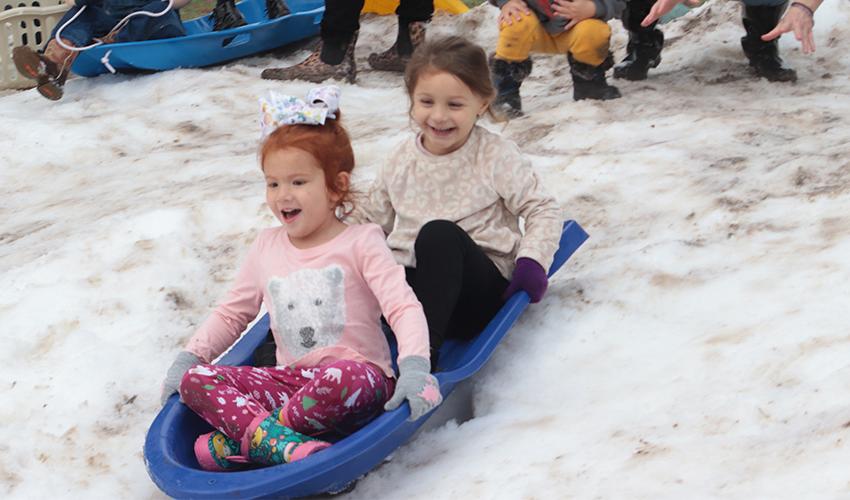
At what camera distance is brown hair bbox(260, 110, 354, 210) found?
2.42m

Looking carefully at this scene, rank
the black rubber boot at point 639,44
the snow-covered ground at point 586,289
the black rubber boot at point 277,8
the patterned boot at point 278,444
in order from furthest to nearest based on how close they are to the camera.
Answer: the black rubber boot at point 277,8 < the black rubber boot at point 639,44 < the patterned boot at point 278,444 < the snow-covered ground at point 586,289

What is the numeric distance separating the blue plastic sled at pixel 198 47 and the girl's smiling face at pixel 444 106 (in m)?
3.37

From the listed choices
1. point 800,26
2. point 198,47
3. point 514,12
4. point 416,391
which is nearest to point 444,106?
point 416,391

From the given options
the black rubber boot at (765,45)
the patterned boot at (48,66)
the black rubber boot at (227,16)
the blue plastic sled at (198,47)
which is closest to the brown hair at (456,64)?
the black rubber boot at (765,45)

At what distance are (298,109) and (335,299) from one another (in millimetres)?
454

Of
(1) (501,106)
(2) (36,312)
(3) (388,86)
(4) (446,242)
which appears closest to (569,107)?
(1) (501,106)

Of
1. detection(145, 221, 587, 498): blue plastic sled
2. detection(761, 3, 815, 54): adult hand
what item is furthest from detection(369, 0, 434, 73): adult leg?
detection(145, 221, 587, 498): blue plastic sled

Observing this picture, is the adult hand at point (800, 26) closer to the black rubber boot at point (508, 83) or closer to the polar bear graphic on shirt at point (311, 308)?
the black rubber boot at point (508, 83)

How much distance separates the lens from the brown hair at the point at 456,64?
2.66 metres

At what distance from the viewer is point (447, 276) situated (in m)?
2.56

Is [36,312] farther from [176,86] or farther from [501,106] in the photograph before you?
[176,86]

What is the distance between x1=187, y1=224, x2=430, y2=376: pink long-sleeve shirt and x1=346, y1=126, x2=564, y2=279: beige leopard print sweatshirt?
0.28 metres

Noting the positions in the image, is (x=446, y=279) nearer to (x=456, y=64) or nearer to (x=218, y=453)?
(x=456, y=64)

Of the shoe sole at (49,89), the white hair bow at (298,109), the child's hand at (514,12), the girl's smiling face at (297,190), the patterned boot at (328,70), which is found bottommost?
the shoe sole at (49,89)
